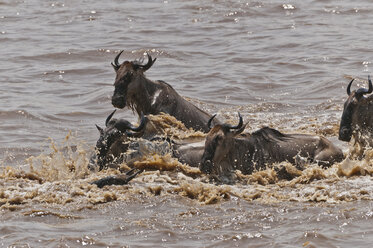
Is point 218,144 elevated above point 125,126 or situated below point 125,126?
below

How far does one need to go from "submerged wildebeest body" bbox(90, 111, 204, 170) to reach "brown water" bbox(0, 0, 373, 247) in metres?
0.20

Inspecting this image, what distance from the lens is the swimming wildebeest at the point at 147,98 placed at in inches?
582

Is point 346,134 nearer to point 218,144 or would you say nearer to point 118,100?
point 218,144

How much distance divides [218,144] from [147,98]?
287cm

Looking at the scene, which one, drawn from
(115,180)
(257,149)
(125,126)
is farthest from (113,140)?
(257,149)

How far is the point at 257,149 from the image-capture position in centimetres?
1290

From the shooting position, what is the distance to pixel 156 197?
451 inches

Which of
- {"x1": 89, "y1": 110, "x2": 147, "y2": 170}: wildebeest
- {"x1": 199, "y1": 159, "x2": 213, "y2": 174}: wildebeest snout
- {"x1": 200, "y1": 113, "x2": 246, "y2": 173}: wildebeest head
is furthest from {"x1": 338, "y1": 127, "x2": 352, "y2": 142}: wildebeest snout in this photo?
{"x1": 89, "y1": 110, "x2": 147, "y2": 170}: wildebeest

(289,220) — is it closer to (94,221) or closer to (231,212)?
(231,212)

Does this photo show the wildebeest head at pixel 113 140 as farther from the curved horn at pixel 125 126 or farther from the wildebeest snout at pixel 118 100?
the wildebeest snout at pixel 118 100

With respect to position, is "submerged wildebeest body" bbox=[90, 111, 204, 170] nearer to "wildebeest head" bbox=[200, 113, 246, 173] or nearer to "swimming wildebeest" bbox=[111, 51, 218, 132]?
"wildebeest head" bbox=[200, 113, 246, 173]

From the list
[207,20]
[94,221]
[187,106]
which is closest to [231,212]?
[94,221]

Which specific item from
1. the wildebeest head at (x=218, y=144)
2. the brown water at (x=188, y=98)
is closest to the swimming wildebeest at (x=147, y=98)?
the brown water at (x=188, y=98)

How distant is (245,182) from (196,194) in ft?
3.37
